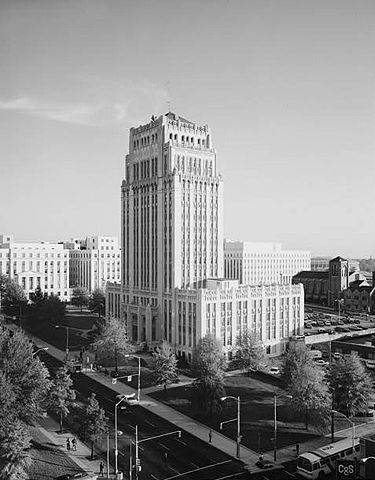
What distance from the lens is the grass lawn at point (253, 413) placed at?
40125mm

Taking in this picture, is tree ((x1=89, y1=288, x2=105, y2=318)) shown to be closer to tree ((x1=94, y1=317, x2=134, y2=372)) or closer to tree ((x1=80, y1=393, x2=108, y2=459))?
tree ((x1=94, y1=317, x2=134, y2=372))

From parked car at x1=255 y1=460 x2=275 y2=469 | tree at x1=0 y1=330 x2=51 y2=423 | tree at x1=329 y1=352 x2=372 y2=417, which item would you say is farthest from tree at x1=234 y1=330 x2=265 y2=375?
parked car at x1=255 y1=460 x2=275 y2=469

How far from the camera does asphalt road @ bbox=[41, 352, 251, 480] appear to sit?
33.7 m

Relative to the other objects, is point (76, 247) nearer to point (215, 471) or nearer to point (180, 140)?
point (180, 140)

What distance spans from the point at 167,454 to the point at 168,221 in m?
40.4

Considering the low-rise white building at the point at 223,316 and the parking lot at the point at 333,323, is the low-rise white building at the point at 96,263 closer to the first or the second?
the parking lot at the point at 333,323

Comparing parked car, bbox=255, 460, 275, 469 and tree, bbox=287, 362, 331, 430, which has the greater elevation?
tree, bbox=287, 362, 331, 430

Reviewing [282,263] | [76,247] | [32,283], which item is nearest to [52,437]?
[32,283]

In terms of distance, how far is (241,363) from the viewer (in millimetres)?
58094

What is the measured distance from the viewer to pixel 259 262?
531 ft

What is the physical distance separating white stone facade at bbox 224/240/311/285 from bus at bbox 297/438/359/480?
11290 cm

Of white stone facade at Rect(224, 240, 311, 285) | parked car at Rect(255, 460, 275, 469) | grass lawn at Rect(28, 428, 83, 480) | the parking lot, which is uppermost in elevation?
white stone facade at Rect(224, 240, 311, 285)

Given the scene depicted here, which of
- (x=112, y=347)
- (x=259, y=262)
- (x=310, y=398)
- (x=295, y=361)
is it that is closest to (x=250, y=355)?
(x=295, y=361)

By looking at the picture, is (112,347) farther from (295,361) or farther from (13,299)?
(13,299)
